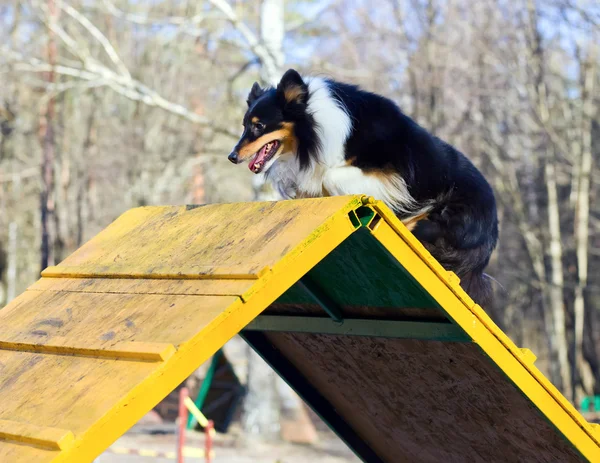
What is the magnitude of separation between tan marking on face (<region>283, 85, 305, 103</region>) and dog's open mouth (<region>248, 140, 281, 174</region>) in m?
0.25

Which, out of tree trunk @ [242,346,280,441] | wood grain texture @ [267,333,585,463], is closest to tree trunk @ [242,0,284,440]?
tree trunk @ [242,346,280,441]

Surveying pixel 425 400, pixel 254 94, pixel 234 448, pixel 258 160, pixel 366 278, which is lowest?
pixel 234 448

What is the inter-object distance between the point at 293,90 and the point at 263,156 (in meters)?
0.41

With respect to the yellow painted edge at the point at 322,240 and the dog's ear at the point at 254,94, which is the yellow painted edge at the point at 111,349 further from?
the dog's ear at the point at 254,94

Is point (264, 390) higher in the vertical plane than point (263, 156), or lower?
lower

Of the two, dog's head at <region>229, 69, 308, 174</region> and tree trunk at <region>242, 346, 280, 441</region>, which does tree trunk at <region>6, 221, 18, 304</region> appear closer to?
tree trunk at <region>242, 346, 280, 441</region>

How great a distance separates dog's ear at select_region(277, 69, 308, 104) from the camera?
4.62 meters

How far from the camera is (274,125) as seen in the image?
4664 millimetres

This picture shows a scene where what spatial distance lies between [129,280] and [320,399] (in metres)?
1.84

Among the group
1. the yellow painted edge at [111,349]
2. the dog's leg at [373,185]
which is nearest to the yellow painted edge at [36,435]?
the yellow painted edge at [111,349]

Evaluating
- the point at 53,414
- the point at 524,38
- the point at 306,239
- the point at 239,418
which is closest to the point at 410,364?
the point at 306,239

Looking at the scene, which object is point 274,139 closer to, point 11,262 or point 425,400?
point 425,400

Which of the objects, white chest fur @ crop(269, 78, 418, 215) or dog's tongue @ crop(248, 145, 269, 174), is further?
dog's tongue @ crop(248, 145, 269, 174)

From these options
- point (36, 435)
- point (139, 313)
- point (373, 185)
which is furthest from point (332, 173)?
point (36, 435)
